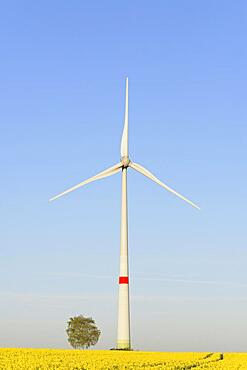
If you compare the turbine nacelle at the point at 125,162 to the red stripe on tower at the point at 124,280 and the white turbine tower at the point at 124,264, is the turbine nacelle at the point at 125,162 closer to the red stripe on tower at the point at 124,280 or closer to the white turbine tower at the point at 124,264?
the white turbine tower at the point at 124,264

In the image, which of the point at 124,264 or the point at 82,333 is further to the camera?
the point at 82,333

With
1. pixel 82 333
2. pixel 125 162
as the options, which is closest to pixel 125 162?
pixel 125 162

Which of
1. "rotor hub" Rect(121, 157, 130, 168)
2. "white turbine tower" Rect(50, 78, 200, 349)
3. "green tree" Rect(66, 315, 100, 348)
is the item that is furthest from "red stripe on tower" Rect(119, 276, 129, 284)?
"green tree" Rect(66, 315, 100, 348)

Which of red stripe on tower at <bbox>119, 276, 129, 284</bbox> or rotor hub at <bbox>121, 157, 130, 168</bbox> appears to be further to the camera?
rotor hub at <bbox>121, 157, 130, 168</bbox>

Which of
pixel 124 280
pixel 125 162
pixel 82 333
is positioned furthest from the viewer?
pixel 82 333

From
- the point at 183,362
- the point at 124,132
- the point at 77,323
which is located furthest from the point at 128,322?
the point at 77,323

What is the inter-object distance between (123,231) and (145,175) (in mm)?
9685

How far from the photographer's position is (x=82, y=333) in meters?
191

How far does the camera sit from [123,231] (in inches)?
4136

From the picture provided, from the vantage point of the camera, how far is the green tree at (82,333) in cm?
18950

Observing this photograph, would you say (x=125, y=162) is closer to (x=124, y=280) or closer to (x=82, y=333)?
(x=124, y=280)

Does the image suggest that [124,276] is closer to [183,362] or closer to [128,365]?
[183,362]

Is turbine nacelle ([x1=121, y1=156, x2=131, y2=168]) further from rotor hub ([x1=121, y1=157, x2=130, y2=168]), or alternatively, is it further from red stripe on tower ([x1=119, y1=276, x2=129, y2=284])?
red stripe on tower ([x1=119, y1=276, x2=129, y2=284])

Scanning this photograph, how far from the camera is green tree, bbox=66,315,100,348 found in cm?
18950
